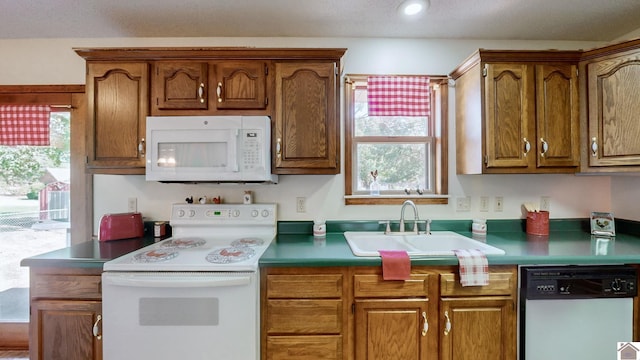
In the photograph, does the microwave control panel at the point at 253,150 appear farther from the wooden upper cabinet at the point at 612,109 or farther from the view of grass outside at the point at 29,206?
the wooden upper cabinet at the point at 612,109

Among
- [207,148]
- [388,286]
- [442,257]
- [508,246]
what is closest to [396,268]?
[388,286]

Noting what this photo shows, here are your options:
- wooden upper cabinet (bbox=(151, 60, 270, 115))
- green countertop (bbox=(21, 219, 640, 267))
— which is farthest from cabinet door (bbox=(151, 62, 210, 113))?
green countertop (bbox=(21, 219, 640, 267))

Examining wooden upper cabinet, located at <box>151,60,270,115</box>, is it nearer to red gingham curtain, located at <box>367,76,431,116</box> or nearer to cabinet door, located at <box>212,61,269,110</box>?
cabinet door, located at <box>212,61,269,110</box>

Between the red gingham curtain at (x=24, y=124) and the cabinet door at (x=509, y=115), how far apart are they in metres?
3.16

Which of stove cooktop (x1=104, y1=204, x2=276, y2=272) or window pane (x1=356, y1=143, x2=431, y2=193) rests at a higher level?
window pane (x1=356, y1=143, x2=431, y2=193)

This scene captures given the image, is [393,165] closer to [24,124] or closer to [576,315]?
[576,315]

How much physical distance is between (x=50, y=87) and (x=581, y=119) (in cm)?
378

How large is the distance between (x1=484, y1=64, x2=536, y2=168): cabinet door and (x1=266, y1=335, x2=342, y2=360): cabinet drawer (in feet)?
4.76

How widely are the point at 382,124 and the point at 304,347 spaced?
5.35 feet

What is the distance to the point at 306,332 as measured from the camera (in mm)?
1446

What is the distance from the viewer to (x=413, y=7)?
5.51 ft

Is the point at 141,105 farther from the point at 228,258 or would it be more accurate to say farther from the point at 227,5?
the point at 228,258

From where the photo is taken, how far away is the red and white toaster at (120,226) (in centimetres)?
185

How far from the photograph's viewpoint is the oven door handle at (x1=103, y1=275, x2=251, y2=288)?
1.34m
